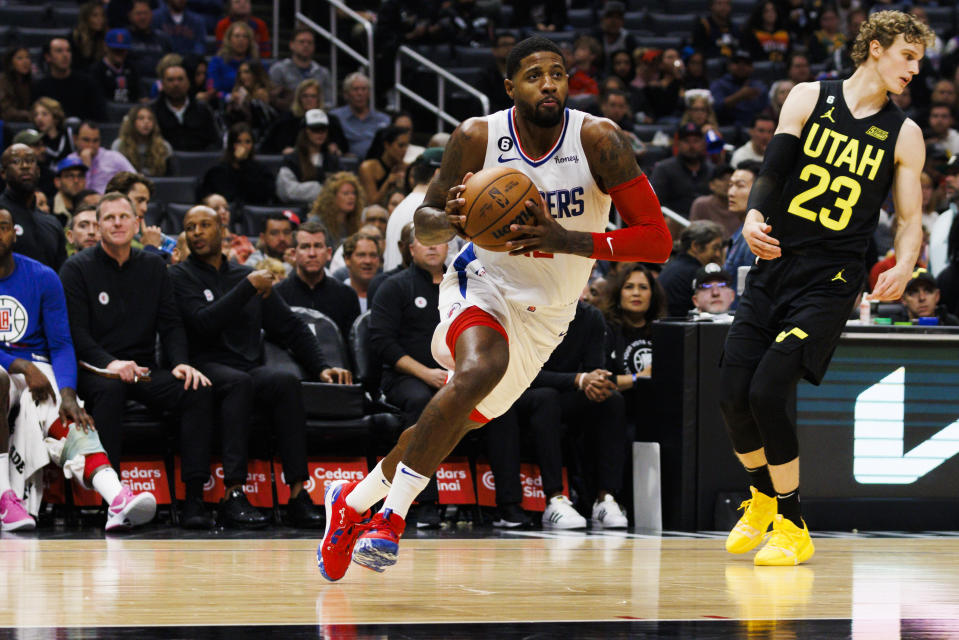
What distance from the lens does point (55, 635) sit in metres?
3.66

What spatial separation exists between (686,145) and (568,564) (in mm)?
7014

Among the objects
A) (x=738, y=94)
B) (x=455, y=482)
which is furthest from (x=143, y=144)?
(x=738, y=94)

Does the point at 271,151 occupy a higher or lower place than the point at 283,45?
lower

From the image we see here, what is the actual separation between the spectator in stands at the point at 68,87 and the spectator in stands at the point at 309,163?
1.94 metres

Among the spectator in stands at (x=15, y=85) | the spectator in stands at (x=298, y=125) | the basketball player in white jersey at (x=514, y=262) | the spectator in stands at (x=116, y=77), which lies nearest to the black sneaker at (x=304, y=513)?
the basketball player in white jersey at (x=514, y=262)

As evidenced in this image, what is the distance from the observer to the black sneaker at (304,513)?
7340mm

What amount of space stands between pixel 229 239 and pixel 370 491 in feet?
18.1

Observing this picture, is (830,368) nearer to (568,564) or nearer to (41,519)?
(568,564)

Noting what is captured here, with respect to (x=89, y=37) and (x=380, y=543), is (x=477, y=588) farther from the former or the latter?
(x=89, y=37)

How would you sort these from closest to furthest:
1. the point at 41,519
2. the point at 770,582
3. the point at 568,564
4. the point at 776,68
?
1. the point at 770,582
2. the point at 568,564
3. the point at 41,519
4. the point at 776,68

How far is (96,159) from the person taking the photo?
11016 millimetres

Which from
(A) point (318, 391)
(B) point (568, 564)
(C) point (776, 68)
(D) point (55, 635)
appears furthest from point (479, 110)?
(D) point (55, 635)

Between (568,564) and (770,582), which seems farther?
(568,564)

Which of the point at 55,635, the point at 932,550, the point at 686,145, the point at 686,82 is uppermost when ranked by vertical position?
the point at 686,82
